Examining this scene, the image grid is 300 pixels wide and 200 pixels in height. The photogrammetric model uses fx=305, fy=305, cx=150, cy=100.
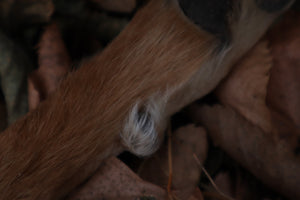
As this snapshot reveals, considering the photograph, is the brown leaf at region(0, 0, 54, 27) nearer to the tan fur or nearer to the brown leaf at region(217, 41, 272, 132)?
the tan fur

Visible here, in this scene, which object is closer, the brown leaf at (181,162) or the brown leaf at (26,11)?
the brown leaf at (181,162)

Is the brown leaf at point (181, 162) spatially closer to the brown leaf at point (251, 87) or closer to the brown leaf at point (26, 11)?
the brown leaf at point (251, 87)

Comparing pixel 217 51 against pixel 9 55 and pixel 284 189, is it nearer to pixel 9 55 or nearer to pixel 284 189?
pixel 284 189

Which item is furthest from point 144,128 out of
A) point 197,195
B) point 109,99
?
point 197,195

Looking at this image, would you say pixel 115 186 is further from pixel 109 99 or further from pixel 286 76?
pixel 286 76

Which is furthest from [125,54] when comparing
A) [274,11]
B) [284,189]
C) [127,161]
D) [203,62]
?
[284,189]

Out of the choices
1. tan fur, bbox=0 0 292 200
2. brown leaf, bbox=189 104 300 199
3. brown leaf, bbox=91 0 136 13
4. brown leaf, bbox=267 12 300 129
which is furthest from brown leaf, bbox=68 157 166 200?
brown leaf, bbox=91 0 136 13

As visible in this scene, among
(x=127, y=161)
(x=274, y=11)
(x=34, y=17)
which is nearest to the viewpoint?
(x=274, y=11)

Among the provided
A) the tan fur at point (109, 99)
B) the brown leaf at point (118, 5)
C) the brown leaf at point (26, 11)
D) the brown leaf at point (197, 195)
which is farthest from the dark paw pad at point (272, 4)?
the brown leaf at point (26, 11)
